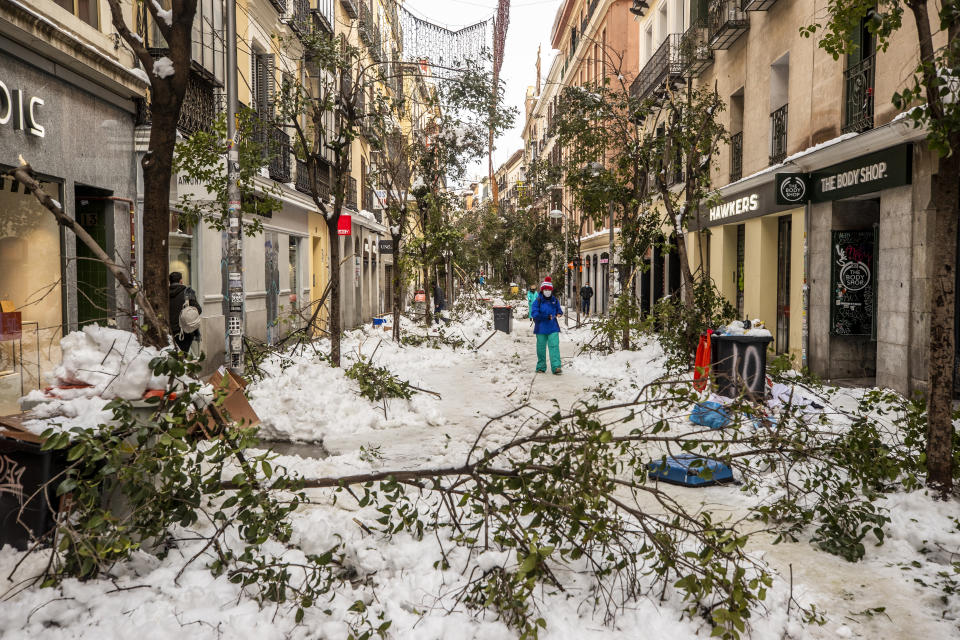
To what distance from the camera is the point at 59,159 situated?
914 cm

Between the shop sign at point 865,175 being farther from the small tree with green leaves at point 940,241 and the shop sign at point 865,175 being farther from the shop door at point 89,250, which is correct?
the shop door at point 89,250

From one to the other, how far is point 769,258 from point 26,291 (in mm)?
13288

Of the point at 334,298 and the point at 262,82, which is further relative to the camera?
the point at 262,82

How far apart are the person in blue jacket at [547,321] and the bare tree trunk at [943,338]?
785 centimetres

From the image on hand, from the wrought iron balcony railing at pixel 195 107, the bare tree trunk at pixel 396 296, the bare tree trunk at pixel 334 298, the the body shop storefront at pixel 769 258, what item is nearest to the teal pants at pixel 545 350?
the the body shop storefront at pixel 769 258

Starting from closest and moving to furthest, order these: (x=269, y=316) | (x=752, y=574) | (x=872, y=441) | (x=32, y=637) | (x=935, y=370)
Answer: (x=32, y=637), (x=752, y=574), (x=872, y=441), (x=935, y=370), (x=269, y=316)

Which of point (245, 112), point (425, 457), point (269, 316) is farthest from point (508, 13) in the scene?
point (425, 457)

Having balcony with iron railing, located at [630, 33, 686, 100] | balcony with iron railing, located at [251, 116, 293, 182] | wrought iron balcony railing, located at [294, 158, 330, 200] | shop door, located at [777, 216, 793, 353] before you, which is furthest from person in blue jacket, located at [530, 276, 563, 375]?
wrought iron balcony railing, located at [294, 158, 330, 200]

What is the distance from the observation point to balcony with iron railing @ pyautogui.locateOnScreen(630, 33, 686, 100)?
1906 centimetres

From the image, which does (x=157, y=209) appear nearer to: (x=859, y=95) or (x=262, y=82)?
(x=859, y=95)

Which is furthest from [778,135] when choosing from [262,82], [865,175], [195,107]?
[262,82]

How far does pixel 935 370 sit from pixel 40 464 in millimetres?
5519

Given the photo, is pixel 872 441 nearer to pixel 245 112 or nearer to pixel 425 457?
pixel 425 457

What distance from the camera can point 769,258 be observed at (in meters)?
15.3
